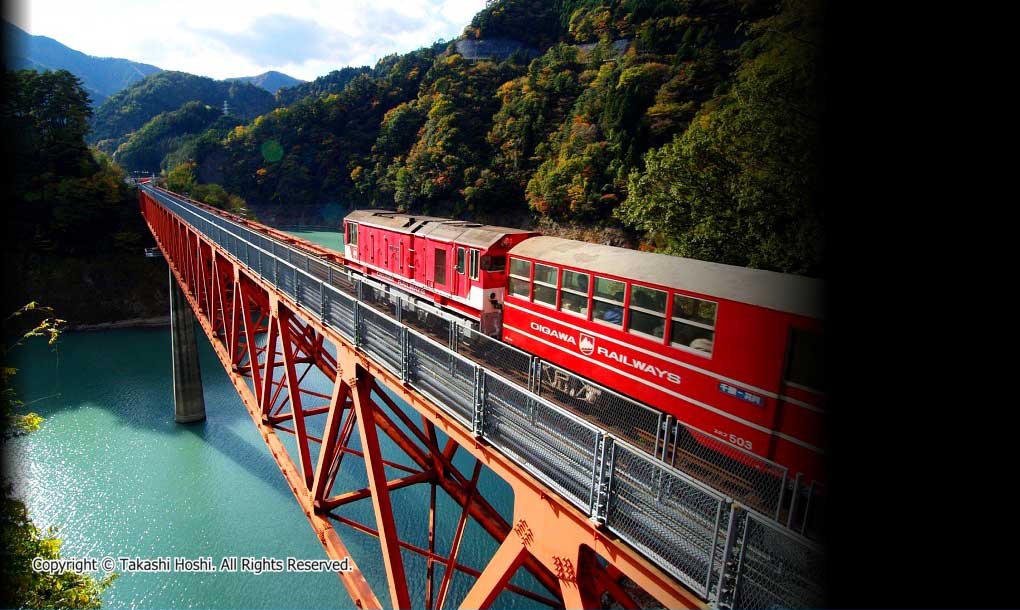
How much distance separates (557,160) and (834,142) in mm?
46767

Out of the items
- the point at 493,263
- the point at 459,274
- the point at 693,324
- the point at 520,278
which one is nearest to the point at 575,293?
the point at 520,278

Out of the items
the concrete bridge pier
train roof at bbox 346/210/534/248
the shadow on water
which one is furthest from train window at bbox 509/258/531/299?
the concrete bridge pier

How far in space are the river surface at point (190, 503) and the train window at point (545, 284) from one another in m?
9.21

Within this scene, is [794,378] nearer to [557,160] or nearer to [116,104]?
[557,160]

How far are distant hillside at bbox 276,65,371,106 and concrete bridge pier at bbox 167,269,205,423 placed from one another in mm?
135528

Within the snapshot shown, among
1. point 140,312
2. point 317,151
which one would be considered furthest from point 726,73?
point 317,151

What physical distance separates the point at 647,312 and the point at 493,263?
198 inches

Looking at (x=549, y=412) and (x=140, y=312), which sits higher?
(x=549, y=412)

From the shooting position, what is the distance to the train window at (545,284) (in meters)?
10.2

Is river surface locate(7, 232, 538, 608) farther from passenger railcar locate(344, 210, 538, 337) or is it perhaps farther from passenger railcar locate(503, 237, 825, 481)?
passenger railcar locate(503, 237, 825, 481)

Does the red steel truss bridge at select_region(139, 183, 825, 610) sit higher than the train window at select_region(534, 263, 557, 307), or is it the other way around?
the train window at select_region(534, 263, 557, 307)

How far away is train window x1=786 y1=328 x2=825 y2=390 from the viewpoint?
600 centimetres

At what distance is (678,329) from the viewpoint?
25.6 feet

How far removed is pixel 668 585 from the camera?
3541 millimetres
